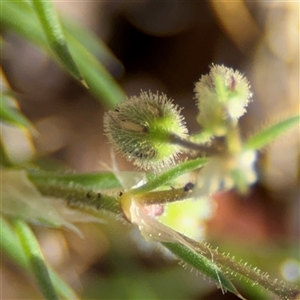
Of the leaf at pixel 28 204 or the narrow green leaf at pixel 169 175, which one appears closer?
the narrow green leaf at pixel 169 175

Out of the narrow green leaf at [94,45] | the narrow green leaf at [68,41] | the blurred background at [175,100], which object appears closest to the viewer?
the narrow green leaf at [68,41]

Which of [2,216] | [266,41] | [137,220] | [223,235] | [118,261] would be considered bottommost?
[137,220]

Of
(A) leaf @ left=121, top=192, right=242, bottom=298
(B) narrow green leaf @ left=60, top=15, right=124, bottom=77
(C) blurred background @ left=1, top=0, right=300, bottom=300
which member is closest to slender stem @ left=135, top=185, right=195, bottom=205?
(A) leaf @ left=121, top=192, right=242, bottom=298

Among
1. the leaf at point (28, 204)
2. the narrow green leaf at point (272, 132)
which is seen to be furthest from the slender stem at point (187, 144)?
the leaf at point (28, 204)

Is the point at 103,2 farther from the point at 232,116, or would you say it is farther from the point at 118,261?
the point at 232,116

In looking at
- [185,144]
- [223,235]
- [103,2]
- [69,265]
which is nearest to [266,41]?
[103,2]

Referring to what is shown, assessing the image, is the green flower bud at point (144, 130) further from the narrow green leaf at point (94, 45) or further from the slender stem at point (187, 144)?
the narrow green leaf at point (94, 45)

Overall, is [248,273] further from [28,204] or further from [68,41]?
[68,41]

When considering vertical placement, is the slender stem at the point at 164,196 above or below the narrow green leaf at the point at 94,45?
below
